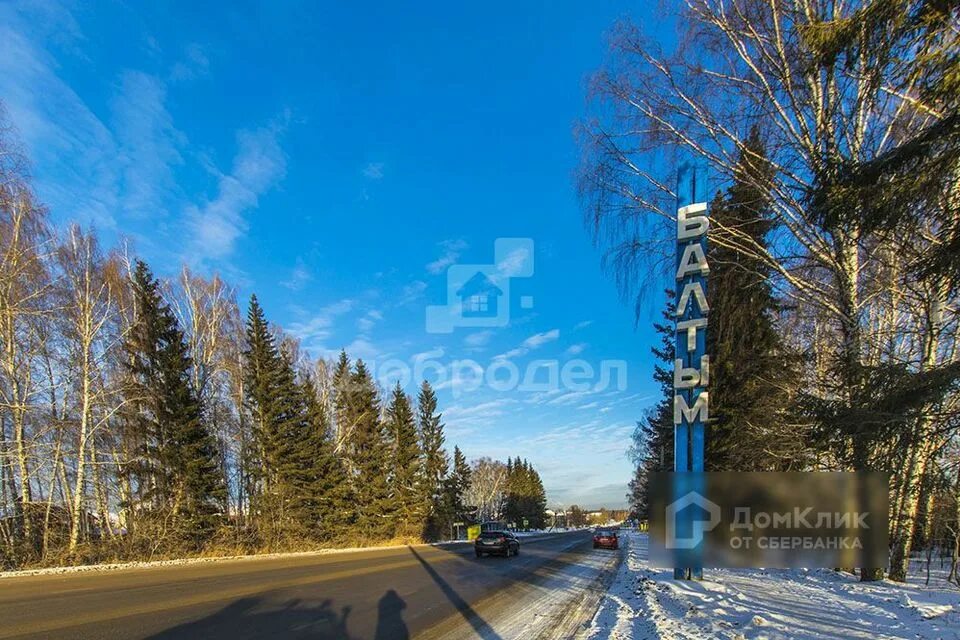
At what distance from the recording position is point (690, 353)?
11133mm

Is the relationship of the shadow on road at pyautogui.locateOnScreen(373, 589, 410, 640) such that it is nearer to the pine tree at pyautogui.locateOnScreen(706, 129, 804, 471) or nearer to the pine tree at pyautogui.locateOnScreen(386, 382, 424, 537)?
the pine tree at pyautogui.locateOnScreen(706, 129, 804, 471)


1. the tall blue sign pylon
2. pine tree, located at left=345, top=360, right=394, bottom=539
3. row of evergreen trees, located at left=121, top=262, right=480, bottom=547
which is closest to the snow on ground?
the tall blue sign pylon

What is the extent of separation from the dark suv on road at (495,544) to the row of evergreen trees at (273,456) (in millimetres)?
12461

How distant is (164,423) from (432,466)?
29.4 meters

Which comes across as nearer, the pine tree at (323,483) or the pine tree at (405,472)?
the pine tree at (323,483)

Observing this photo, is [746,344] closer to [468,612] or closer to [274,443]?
[468,612]

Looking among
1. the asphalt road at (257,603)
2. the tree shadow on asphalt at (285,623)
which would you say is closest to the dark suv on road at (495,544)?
the asphalt road at (257,603)

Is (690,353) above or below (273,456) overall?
above

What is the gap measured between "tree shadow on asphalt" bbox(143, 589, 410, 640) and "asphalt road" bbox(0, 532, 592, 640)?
0.6 inches

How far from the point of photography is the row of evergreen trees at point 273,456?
2408 centimetres

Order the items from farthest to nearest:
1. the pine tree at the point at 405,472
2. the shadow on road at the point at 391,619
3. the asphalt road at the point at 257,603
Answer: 1. the pine tree at the point at 405,472
2. the asphalt road at the point at 257,603
3. the shadow on road at the point at 391,619

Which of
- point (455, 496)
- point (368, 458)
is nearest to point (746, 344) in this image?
point (368, 458)

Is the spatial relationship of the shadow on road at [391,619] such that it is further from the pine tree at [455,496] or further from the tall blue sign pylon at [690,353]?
the pine tree at [455,496]

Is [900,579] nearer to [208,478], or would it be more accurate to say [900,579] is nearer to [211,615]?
[211,615]
